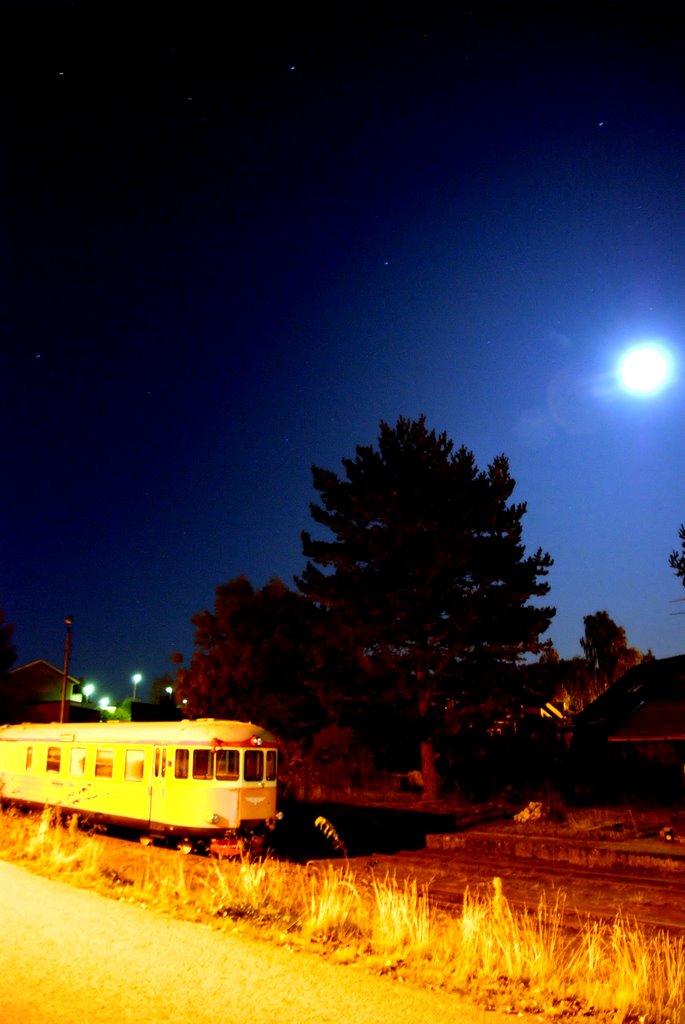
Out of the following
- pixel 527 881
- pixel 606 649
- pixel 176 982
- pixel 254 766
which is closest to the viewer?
pixel 176 982

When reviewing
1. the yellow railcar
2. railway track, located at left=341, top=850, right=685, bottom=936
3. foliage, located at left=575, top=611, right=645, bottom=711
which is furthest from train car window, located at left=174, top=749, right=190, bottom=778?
foliage, located at left=575, top=611, right=645, bottom=711

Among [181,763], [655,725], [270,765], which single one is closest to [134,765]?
[181,763]

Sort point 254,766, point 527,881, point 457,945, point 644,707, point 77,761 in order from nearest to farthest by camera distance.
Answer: point 457,945 < point 527,881 < point 254,766 < point 644,707 < point 77,761

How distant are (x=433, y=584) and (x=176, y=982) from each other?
64.8 feet

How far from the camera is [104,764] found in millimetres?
19125

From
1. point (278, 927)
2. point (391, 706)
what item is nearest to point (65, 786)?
point (391, 706)

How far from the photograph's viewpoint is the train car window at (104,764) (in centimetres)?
1886

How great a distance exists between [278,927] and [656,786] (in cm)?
2323

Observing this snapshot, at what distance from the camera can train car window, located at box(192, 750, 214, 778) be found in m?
16.5

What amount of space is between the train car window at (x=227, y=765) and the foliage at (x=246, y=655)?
40.6ft

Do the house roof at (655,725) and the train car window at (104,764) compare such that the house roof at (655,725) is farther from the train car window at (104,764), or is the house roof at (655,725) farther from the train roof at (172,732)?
the train car window at (104,764)

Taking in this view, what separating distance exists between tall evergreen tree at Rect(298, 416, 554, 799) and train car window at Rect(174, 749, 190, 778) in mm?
9731

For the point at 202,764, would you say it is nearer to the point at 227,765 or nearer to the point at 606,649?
the point at 227,765

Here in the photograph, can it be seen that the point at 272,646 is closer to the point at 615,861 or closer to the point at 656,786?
the point at 656,786
